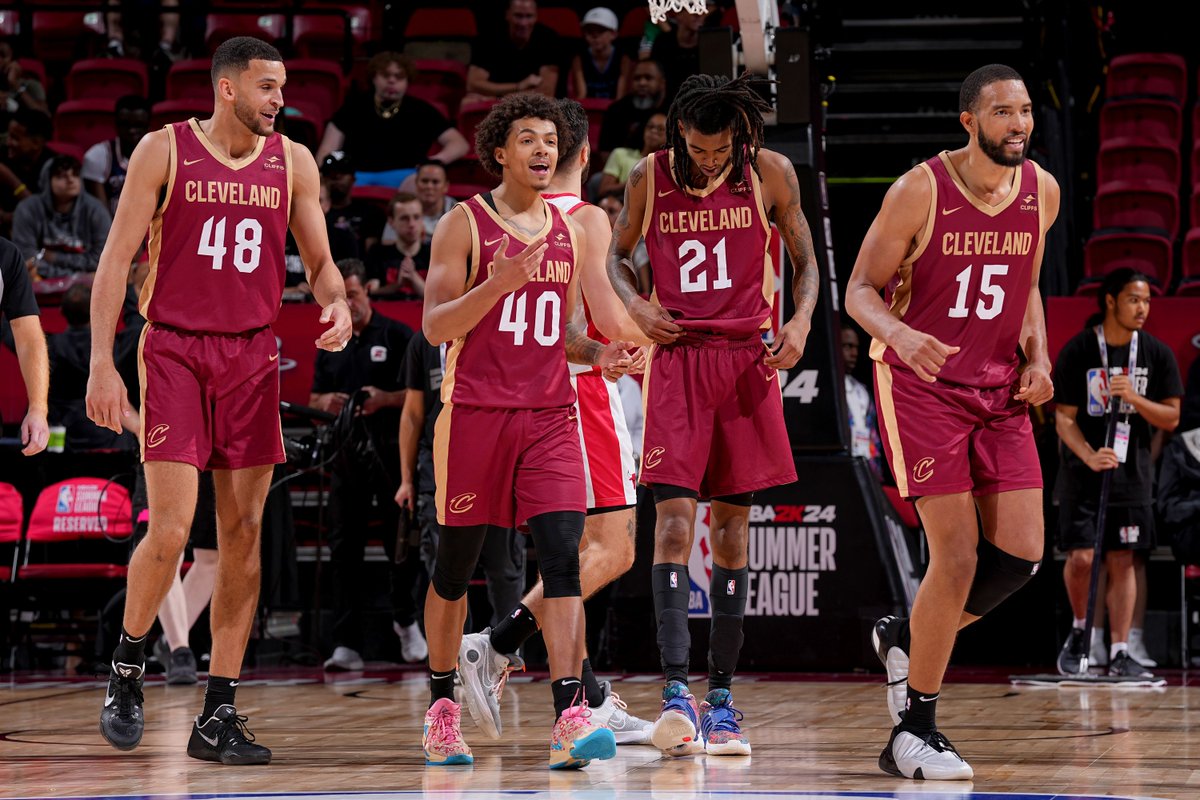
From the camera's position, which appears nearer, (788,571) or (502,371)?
(502,371)

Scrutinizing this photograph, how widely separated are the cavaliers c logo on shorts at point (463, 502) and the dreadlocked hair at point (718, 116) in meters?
1.38

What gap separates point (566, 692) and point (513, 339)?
1.10m

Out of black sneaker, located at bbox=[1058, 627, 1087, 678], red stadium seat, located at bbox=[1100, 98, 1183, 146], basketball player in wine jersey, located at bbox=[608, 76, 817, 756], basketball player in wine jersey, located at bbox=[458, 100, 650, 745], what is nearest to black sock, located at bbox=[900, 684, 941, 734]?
basketball player in wine jersey, located at bbox=[608, 76, 817, 756]

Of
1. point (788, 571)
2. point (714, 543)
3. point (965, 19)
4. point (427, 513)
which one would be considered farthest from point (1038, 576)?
point (965, 19)

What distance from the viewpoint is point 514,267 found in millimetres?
4918

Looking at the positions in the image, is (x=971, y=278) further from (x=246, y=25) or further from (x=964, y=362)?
(x=246, y=25)

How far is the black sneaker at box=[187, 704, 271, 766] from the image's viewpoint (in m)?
5.20

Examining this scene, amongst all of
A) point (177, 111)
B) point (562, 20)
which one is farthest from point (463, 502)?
point (562, 20)

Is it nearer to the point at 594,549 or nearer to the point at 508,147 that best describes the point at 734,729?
the point at 594,549

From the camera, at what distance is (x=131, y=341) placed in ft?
29.2

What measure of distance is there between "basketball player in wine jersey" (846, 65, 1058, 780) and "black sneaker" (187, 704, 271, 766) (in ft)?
6.43

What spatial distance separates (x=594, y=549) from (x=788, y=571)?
8.21ft

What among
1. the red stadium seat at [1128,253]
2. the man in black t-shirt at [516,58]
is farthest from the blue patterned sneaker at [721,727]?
the man in black t-shirt at [516,58]

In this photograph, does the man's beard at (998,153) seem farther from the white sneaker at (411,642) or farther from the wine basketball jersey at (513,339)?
the white sneaker at (411,642)
